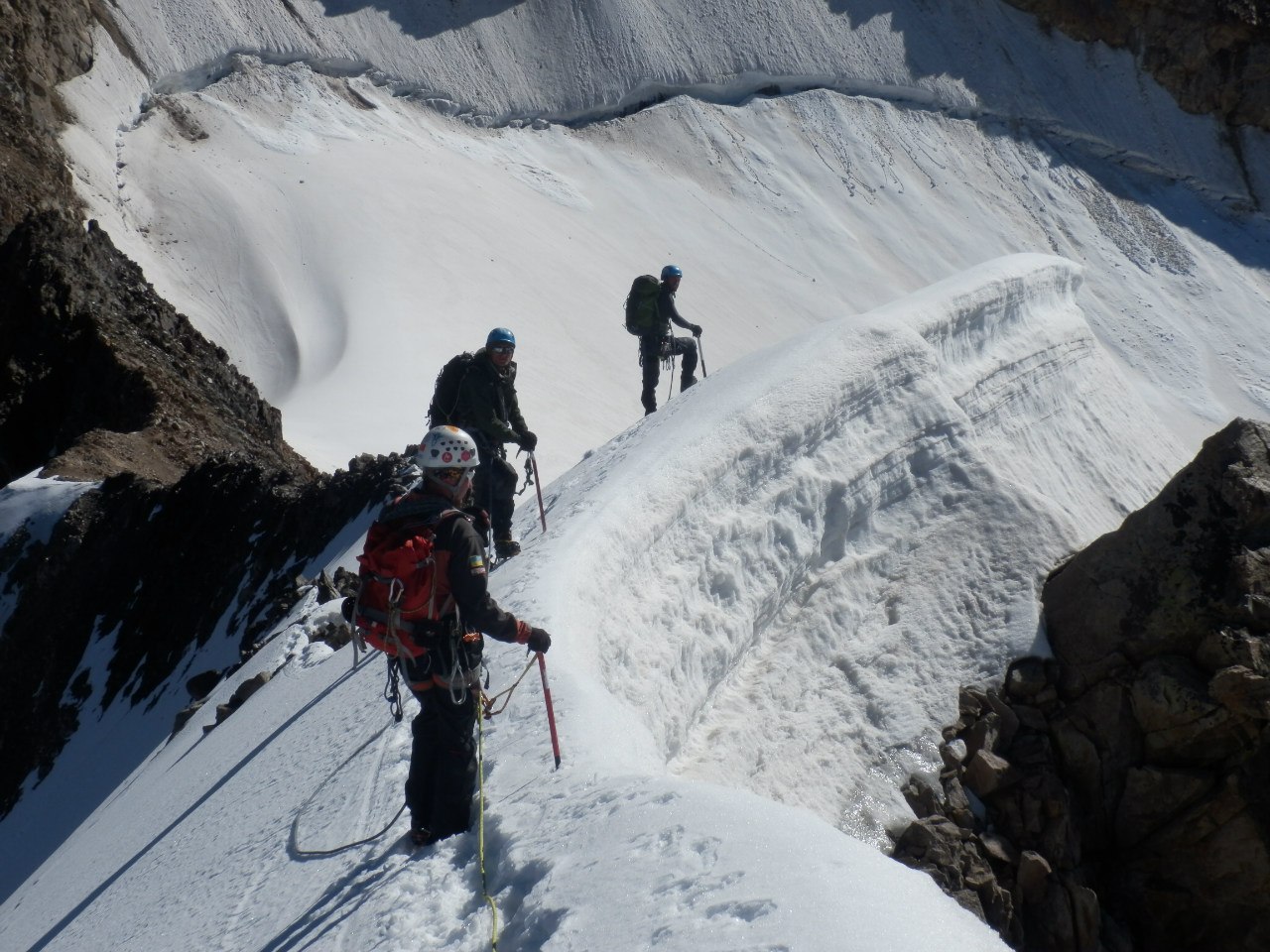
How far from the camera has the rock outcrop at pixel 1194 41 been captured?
41.2 m

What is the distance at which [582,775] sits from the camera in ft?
18.4

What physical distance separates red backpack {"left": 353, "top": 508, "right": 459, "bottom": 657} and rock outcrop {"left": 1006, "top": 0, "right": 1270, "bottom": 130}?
44454mm

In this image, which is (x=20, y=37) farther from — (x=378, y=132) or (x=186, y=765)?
(x=186, y=765)

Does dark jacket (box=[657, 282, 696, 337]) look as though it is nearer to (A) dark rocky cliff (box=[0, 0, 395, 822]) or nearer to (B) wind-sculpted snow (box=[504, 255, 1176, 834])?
(B) wind-sculpted snow (box=[504, 255, 1176, 834])

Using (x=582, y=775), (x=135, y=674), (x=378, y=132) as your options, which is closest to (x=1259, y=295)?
(x=378, y=132)

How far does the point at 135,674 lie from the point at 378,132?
2501 cm

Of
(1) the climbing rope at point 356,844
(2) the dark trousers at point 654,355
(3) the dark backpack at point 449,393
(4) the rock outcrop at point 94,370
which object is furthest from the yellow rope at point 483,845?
(4) the rock outcrop at point 94,370

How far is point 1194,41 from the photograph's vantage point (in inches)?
1676

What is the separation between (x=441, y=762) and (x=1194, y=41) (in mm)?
45970

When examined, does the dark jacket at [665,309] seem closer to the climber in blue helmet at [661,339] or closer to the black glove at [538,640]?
the climber in blue helmet at [661,339]

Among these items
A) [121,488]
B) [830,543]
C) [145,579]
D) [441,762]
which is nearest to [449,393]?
[830,543]

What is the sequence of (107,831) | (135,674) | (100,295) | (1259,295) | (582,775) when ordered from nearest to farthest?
1. (582,775)
2. (107,831)
3. (135,674)
4. (100,295)
5. (1259,295)

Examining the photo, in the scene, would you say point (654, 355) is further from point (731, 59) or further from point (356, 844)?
point (731, 59)

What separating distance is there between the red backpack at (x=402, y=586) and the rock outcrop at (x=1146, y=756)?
14.4 feet
